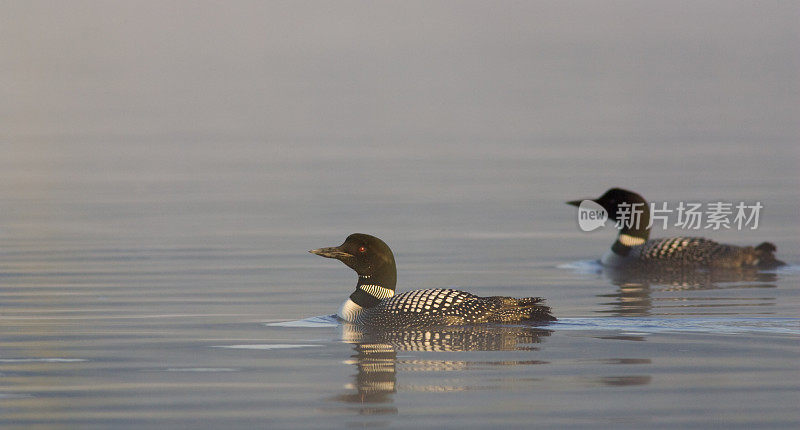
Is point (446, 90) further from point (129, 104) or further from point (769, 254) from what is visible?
point (769, 254)

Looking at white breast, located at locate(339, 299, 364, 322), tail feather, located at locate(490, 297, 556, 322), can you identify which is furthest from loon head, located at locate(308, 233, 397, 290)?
tail feather, located at locate(490, 297, 556, 322)

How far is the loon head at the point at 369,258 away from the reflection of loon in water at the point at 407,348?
43 cm

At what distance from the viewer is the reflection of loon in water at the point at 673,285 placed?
518 inches

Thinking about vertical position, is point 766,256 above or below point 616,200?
below

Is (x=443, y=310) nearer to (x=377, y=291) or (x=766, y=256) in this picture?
(x=377, y=291)

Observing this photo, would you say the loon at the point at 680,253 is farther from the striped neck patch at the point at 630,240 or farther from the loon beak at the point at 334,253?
the loon beak at the point at 334,253

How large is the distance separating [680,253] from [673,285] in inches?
53.0

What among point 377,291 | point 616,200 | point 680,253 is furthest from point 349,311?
point 616,200

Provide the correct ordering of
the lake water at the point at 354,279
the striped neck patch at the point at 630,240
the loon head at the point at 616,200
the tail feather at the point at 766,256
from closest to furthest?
the lake water at the point at 354,279 < the tail feather at the point at 766,256 < the striped neck patch at the point at 630,240 < the loon head at the point at 616,200

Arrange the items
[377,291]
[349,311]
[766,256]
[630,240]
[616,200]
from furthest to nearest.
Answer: [616,200] → [630,240] → [766,256] → [377,291] → [349,311]

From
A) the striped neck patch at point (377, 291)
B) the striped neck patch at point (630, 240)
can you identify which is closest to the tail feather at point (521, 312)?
the striped neck patch at point (377, 291)

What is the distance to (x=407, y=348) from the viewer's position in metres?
11.0

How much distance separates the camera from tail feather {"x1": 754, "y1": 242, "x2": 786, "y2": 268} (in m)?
15.8

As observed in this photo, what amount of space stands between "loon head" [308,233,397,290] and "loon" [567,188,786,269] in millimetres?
4469
